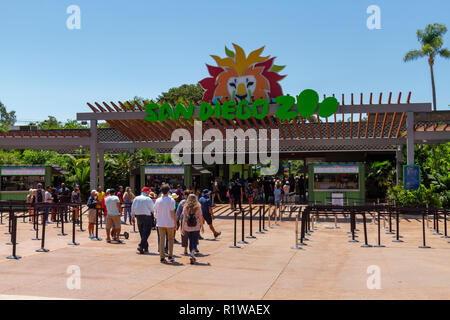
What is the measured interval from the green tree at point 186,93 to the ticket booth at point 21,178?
42032 millimetres

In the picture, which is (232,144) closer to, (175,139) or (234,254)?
(175,139)

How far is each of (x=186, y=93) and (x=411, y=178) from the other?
50.4 m

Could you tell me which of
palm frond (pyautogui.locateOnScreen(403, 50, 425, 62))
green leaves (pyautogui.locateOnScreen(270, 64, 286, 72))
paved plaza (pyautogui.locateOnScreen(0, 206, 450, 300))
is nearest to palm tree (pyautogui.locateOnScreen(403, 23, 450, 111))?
palm frond (pyautogui.locateOnScreen(403, 50, 425, 62))

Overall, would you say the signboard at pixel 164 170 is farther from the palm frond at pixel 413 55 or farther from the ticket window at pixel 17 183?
the palm frond at pixel 413 55

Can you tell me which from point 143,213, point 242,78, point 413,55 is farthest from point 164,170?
point 413,55

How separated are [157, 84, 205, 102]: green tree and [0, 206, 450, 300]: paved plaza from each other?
180ft

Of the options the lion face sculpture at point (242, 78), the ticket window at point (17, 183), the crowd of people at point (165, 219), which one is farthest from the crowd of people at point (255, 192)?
the ticket window at point (17, 183)

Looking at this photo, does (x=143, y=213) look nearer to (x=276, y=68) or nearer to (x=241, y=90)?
(x=241, y=90)

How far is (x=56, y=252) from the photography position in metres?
11.9

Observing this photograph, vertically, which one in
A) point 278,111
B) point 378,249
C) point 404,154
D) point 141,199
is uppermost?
point 278,111

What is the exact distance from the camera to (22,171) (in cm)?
2603

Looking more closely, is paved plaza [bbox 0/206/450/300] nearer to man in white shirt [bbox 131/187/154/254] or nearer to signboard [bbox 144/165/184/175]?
man in white shirt [bbox 131/187/154/254]
